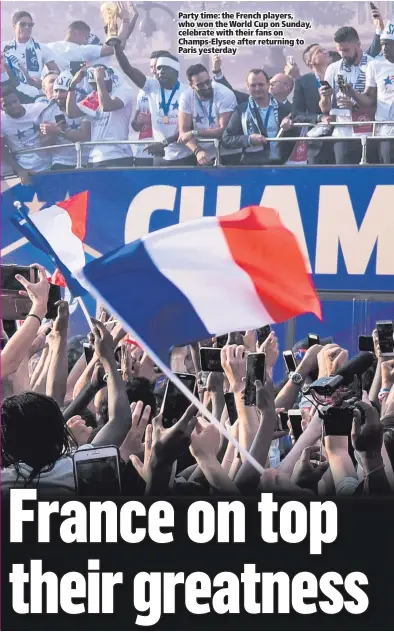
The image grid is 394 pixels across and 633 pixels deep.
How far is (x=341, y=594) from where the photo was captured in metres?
4.34

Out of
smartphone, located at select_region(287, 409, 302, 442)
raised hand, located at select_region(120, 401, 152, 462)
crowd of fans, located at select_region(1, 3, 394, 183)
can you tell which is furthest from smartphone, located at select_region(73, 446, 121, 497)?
crowd of fans, located at select_region(1, 3, 394, 183)

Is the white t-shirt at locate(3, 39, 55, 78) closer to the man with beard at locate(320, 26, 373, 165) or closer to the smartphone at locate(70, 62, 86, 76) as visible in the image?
the smartphone at locate(70, 62, 86, 76)

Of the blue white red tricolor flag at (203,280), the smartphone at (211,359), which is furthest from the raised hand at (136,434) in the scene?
the smartphone at (211,359)

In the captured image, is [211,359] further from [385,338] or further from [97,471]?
[385,338]

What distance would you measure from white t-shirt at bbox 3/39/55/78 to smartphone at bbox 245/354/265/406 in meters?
5.39

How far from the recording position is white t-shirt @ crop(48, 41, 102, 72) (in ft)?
31.1

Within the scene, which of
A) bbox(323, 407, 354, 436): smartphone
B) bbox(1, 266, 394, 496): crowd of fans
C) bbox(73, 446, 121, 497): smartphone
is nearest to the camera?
bbox(1, 266, 394, 496): crowd of fans

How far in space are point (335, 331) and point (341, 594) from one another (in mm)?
4413

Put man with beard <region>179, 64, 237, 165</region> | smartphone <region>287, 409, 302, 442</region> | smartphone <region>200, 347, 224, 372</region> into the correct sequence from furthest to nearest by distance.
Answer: man with beard <region>179, 64, 237, 165</region>
smartphone <region>287, 409, 302, 442</region>
smartphone <region>200, 347, 224, 372</region>

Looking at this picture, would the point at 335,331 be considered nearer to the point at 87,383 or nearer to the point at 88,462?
the point at 87,383

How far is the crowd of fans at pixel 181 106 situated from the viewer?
9000 mm

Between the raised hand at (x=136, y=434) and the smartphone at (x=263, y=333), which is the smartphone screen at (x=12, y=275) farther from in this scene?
the smartphone at (x=263, y=333)

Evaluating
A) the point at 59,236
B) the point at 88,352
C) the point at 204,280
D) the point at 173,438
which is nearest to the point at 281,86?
the point at 59,236

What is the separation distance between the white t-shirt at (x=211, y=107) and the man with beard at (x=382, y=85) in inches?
35.0
